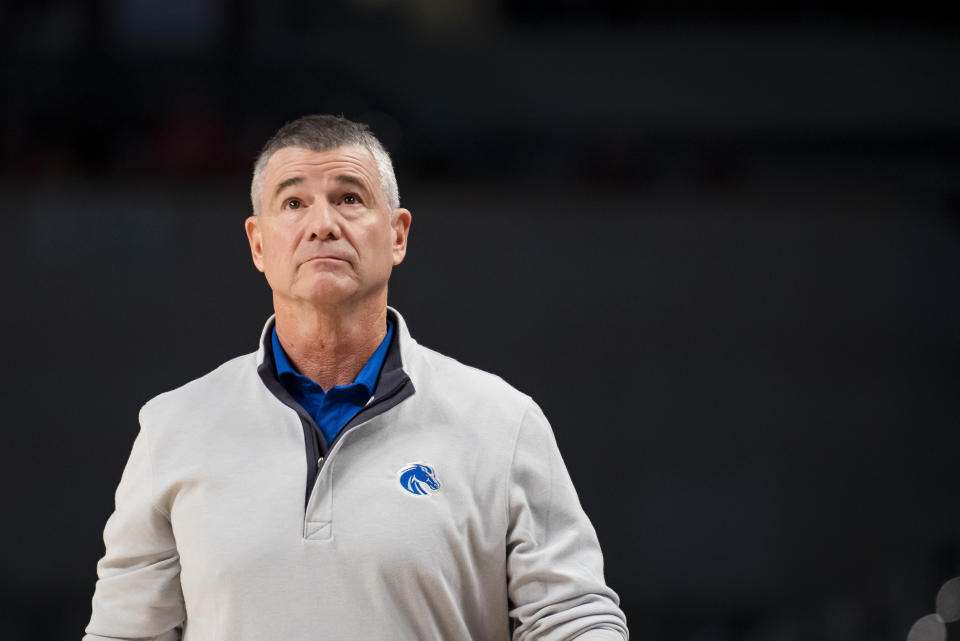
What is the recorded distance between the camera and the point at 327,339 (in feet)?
5.87

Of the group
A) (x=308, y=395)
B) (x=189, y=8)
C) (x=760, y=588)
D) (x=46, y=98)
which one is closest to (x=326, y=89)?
(x=189, y=8)

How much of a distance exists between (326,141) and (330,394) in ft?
1.23

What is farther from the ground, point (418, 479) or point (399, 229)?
point (399, 229)

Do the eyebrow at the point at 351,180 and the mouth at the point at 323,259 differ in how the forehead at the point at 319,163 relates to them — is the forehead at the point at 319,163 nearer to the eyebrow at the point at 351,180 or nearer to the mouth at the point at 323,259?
the eyebrow at the point at 351,180

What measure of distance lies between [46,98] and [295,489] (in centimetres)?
487

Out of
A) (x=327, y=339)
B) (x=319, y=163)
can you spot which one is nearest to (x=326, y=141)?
(x=319, y=163)

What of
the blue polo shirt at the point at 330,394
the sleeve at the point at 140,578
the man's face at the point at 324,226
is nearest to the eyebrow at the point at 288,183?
the man's face at the point at 324,226

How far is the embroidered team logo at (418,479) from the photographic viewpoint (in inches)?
65.4

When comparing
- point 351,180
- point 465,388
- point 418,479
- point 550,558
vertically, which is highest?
point 351,180

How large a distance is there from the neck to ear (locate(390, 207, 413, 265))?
0.10 m

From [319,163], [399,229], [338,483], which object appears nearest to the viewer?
[338,483]

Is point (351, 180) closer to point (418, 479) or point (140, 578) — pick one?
point (418, 479)

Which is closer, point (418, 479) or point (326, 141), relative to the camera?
point (418, 479)

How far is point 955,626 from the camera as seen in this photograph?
4023 millimetres
